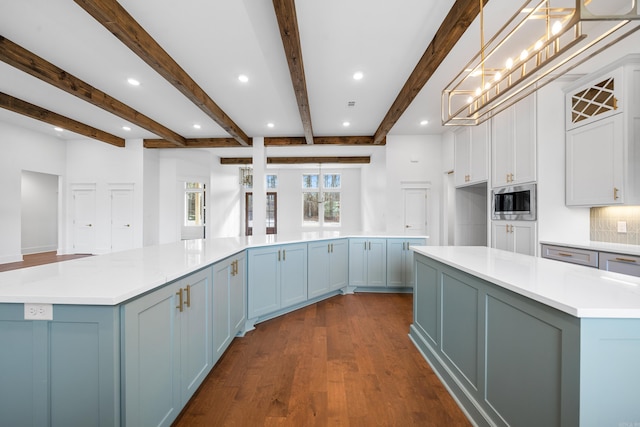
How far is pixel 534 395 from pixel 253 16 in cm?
323

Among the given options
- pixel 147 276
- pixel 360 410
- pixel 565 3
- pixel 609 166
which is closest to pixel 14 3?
pixel 147 276

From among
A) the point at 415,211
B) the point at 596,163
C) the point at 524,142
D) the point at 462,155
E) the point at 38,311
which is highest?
the point at 462,155

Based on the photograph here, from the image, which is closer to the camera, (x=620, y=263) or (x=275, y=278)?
(x=620, y=263)

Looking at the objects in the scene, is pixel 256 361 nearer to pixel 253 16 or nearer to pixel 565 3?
pixel 253 16

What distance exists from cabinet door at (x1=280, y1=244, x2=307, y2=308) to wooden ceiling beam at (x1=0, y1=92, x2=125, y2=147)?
512 centimetres

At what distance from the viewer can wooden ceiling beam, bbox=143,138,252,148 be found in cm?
627

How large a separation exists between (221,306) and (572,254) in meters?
3.06

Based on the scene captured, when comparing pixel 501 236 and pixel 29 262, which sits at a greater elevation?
pixel 501 236

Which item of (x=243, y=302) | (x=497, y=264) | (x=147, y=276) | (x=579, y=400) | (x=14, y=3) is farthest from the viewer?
(x=243, y=302)

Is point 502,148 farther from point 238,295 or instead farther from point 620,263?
point 238,295

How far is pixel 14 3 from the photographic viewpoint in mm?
2305

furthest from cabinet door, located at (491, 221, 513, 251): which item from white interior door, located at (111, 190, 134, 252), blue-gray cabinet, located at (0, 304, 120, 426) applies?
white interior door, located at (111, 190, 134, 252)

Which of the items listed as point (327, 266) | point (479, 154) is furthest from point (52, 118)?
point (479, 154)

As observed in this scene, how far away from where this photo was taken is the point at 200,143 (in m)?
6.39
